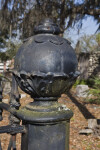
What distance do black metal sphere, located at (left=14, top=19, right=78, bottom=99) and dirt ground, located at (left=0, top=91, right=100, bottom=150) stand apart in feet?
9.64

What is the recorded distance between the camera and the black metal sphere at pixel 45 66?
1070mm

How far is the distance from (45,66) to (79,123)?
175 inches

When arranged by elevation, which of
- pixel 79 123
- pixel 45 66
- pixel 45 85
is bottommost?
pixel 79 123

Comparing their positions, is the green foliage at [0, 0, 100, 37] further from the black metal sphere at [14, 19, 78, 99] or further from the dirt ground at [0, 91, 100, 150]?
the black metal sphere at [14, 19, 78, 99]

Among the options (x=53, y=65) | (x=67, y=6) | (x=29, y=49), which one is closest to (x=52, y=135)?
(x=53, y=65)

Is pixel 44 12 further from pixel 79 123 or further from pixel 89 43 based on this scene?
pixel 89 43

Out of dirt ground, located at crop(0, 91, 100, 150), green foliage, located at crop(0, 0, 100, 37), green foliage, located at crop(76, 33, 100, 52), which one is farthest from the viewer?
green foliage, located at crop(76, 33, 100, 52)

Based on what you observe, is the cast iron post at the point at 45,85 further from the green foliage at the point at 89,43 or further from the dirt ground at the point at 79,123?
the green foliage at the point at 89,43

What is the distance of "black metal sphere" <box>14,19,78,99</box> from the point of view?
3.51ft

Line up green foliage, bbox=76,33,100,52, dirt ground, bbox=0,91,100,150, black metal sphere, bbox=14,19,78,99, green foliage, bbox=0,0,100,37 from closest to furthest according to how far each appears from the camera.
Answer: black metal sphere, bbox=14,19,78,99 → dirt ground, bbox=0,91,100,150 → green foliage, bbox=0,0,100,37 → green foliage, bbox=76,33,100,52

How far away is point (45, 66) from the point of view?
3.51 ft

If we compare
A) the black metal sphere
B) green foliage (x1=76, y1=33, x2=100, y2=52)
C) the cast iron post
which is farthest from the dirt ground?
green foliage (x1=76, y1=33, x2=100, y2=52)

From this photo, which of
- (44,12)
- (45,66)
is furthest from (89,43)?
(45,66)

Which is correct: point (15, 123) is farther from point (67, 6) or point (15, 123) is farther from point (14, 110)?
point (67, 6)
